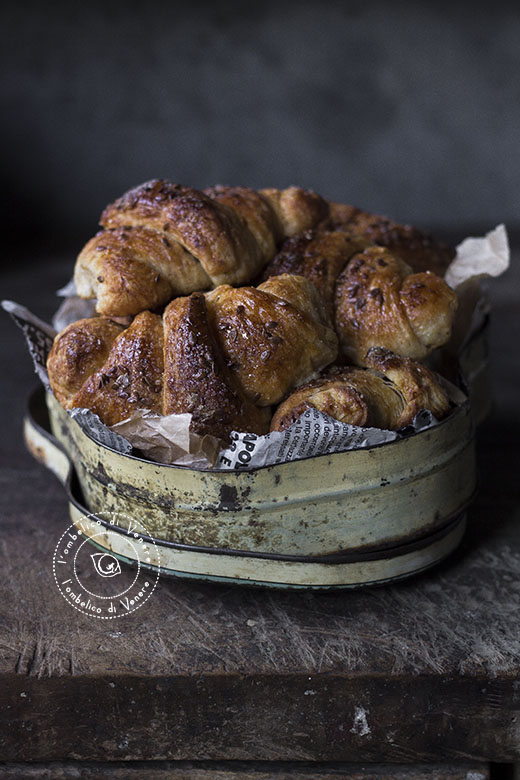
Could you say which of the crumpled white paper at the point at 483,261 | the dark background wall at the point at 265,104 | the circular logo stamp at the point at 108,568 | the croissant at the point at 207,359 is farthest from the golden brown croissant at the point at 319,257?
the dark background wall at the point at 265,104

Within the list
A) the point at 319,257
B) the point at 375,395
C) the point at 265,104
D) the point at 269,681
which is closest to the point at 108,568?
the point at 269,681

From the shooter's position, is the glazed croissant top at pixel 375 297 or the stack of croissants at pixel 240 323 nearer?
the stack of croissants at pixel 240 323

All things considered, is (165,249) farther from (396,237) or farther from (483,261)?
(483,261)

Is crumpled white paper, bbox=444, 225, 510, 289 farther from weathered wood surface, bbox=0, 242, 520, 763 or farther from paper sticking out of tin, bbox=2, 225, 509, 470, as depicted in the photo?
weathered wood surface, bbox=0, 242, 520, 763

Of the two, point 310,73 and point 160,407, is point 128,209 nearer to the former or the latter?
point 160,407

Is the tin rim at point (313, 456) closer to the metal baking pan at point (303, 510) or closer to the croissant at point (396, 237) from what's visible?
the metal baking pan at point (303, 510)

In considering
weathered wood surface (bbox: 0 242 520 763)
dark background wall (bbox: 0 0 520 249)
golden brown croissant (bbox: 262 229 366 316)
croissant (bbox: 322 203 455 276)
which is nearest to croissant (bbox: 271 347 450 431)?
golden brown croissant (bbox: 262 229 366 316)
